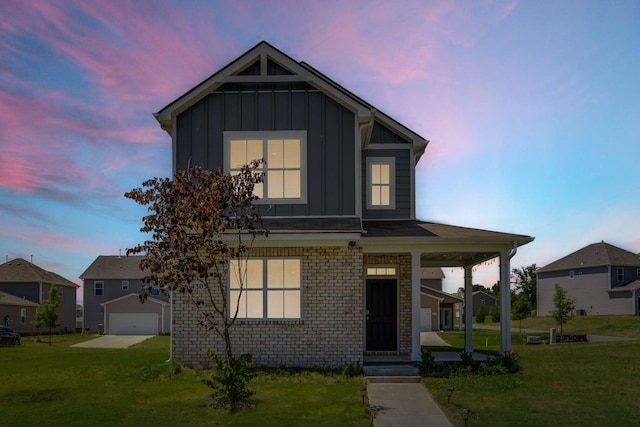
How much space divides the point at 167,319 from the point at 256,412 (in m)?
40.0

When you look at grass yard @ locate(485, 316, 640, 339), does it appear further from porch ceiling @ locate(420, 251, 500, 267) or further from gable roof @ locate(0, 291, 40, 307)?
gable roof @ locate(0, 291, 40, 307)

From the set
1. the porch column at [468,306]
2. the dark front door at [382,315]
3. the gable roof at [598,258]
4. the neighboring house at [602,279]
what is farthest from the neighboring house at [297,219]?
the gable roof at [598,258]

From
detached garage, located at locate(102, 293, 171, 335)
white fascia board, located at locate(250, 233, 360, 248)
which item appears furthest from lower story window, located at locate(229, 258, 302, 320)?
detached garage, located at locate(102, 293, 171, 335)

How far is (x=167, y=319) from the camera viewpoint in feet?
156

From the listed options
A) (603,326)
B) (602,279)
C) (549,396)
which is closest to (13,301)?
(549,396)

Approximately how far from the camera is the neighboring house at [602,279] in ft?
159

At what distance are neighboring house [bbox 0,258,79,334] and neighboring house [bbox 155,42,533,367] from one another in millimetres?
39915

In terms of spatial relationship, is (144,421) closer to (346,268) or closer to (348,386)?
(348,386)

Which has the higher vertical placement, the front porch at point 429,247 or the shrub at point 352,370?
the front porch at point 429,247

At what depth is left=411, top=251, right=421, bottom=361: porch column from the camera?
14.0m

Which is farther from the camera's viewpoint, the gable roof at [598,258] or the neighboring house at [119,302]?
the gable roof at [598,258]

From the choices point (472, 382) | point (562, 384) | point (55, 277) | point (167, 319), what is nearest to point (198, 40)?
point (472, 382)

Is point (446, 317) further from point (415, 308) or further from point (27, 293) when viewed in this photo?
point (27, 293)

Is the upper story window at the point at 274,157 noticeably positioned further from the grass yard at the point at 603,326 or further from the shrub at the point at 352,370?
the grass yard at the point at 603,326
